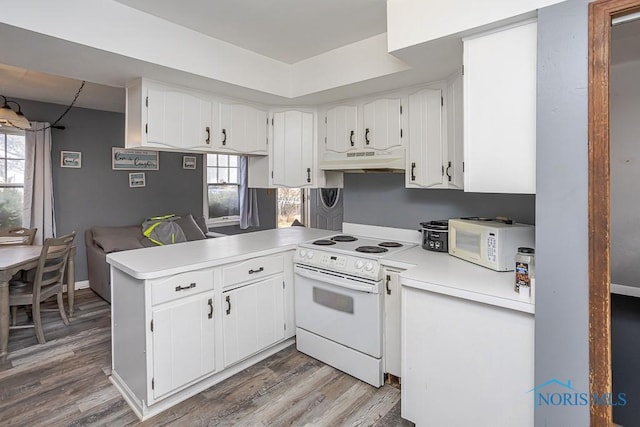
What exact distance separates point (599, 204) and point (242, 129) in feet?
8.59

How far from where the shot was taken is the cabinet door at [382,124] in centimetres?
268

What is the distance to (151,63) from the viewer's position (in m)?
2.16

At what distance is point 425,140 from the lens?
8.21 ft

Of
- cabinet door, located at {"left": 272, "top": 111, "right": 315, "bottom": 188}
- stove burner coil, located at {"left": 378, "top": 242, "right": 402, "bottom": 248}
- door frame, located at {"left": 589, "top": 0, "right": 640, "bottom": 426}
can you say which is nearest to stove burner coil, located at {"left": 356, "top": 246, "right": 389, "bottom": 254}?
stove burner coil, located at {"left": 378, "top": 242, "right": 402, "bottom": 248}

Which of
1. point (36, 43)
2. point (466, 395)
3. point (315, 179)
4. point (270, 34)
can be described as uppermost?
point (270, 34)

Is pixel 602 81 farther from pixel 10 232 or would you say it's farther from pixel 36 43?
pixel 10 232

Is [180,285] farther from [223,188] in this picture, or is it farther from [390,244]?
[223,188]

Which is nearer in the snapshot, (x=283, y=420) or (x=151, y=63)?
(x=283, y=420)

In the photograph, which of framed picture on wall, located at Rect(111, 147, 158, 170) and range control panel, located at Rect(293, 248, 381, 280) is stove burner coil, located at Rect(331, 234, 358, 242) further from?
framed picture on wall, located at Rect(111, 147, 158, 170)

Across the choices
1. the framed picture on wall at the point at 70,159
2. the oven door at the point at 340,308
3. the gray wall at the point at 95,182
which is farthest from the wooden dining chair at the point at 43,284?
the oven door at the point at 340,308

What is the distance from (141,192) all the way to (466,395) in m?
4.94

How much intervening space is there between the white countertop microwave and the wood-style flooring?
1048 mm

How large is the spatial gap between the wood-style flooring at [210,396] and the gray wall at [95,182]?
6.90ft

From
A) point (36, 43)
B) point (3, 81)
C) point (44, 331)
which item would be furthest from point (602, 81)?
point (3, 81)
